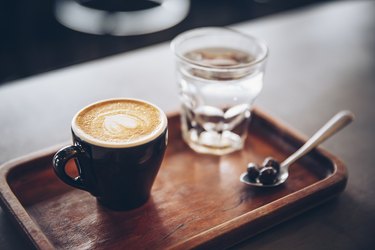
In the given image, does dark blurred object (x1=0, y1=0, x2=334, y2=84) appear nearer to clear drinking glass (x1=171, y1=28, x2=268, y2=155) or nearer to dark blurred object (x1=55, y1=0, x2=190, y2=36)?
dark blurred object (x1=55, y1=0, x2=190, y2=36)

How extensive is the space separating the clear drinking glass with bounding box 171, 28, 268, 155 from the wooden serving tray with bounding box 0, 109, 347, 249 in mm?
52

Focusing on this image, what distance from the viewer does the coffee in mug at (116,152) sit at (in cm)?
63

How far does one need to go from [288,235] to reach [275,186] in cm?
9

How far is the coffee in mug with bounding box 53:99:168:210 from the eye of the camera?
0.63 metres

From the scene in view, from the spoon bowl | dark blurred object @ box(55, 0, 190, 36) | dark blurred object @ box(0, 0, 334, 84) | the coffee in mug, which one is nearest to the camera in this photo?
the coffee in mug

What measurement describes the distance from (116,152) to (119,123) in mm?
78

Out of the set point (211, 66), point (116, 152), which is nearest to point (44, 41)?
point (211, 66)

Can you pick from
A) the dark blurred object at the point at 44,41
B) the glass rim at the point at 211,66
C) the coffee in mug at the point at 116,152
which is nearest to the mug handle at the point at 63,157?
the coffee in mug at the point at 116,152

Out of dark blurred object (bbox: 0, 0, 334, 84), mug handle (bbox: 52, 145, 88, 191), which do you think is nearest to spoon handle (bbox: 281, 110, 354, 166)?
mug handle (bbox: 52, 145, 88, 191)

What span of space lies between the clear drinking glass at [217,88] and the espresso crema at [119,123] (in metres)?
0.15

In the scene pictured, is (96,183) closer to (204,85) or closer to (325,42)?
(204,85)

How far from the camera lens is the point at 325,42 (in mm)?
1329

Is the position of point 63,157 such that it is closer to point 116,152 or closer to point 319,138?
point 116,152

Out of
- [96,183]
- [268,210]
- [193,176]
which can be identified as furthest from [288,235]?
[96,183]
